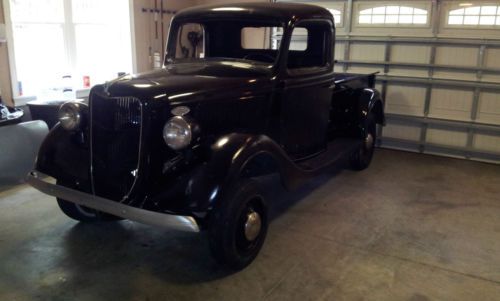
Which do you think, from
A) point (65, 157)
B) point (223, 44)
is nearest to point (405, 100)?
point (223, 44)

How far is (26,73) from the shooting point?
498 centimetres

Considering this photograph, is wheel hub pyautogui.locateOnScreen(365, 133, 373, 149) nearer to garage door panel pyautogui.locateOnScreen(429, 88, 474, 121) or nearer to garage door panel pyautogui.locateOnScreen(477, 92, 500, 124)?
garage door panel pyautogui.locateOnScreen(429, 88, 474, 121)

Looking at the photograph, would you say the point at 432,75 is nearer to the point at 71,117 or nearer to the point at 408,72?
the point at 408,72

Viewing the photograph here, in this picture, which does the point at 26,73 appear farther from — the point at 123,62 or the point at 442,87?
the point at 442,87

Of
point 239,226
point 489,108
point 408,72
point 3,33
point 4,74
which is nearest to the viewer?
point 239,226

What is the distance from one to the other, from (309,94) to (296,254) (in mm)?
1346

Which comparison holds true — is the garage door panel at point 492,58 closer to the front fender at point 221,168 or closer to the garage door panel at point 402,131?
the garage door panel at point 402,131

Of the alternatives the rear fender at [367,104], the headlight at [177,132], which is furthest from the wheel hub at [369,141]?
the headlight at [177,132]

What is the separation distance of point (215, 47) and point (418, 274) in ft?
7.87

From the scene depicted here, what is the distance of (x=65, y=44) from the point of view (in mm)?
5316

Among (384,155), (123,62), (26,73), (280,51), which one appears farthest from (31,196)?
(384,155)

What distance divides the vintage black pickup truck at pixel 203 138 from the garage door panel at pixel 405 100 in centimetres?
213

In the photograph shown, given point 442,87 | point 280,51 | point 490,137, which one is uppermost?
point 280,51

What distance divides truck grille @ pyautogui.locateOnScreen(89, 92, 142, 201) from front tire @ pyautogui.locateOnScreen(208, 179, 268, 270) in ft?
1.80
